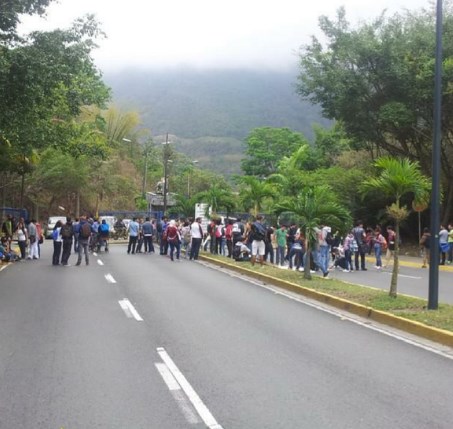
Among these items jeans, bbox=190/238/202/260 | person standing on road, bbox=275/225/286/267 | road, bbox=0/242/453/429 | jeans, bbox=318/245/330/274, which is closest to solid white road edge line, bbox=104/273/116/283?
road, bbox=0/242/453/429

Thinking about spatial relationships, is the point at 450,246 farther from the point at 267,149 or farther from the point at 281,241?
the point at 267,149

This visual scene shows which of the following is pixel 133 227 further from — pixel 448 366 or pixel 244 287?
pixel 448 366

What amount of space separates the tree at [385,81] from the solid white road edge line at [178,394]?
2375 cm

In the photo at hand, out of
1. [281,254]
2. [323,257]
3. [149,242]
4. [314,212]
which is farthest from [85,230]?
[149,242]

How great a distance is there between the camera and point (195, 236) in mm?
23781

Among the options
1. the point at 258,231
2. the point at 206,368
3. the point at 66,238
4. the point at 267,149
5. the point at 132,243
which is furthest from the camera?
the point at 267,149

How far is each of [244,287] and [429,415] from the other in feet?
32.8

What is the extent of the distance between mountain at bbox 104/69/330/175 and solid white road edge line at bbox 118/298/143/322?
107 metres

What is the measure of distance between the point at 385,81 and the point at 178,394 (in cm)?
2725

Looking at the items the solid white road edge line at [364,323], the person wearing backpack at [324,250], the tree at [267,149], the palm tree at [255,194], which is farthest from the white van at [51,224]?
the solid white road edge line at [364,323]

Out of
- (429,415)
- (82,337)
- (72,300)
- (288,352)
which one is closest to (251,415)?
(429,415)

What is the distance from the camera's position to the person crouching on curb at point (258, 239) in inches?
768

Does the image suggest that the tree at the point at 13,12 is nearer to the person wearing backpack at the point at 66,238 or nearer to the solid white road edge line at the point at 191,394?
the person wearing backpack at the point at 66,238

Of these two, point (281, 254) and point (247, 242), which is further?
point (281, 254)
